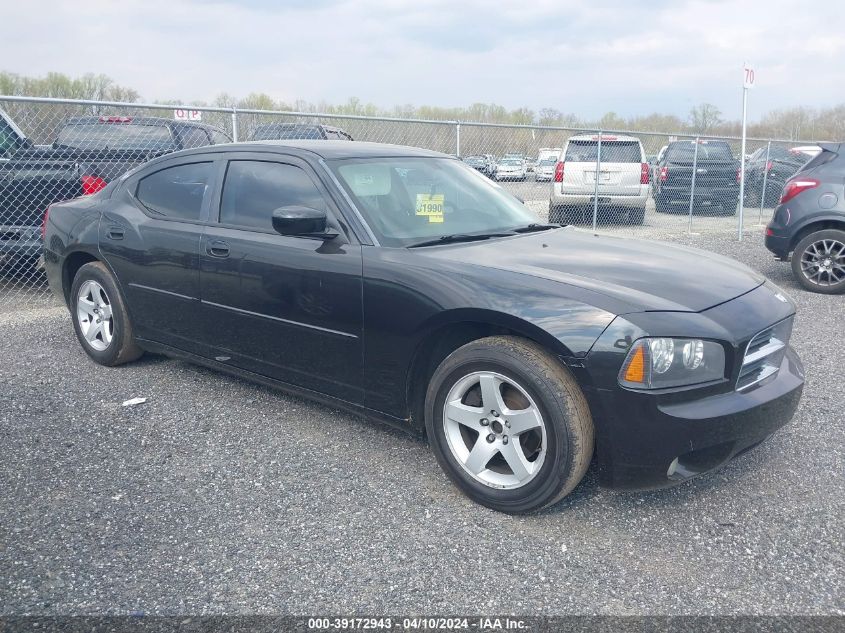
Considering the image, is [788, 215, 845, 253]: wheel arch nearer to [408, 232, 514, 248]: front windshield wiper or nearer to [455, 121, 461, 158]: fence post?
[455, 121, 461, 158]: fence post

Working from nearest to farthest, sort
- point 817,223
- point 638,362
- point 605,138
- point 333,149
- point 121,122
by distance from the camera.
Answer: point 638,362, point 333,149, point 817,223, point 121,122, point 605,138

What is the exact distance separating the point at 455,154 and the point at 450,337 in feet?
27.0

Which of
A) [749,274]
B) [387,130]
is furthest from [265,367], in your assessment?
[387,130]

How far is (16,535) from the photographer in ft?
9.70

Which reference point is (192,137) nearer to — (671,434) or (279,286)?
(279,286)

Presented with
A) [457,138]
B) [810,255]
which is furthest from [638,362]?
[457,138]

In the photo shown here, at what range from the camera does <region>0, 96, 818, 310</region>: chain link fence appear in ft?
23.5

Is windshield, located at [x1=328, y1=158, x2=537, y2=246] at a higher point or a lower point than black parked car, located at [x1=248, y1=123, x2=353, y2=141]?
lower

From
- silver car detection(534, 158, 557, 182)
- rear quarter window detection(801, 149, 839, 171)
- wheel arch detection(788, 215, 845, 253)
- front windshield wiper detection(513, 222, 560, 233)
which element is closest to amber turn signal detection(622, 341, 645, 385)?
front windshield wiper detection(513, 222, 560, 233)

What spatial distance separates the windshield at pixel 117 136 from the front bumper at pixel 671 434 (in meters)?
6.88

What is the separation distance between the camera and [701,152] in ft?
50.9

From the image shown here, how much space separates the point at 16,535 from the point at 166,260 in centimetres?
192

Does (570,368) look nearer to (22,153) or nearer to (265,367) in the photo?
(265,367)

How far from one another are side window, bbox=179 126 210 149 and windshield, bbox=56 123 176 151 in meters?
0.18
